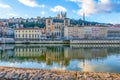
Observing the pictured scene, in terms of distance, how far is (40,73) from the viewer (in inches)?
85.3

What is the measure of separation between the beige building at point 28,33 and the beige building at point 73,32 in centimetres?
837

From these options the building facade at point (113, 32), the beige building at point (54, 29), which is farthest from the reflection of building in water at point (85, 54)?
the building facade at point (113, 32)

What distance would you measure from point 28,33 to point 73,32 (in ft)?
42.9

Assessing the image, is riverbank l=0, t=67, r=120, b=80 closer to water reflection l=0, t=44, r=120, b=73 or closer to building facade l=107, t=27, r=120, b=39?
water reflection l=0, t=44, r=120, b=73

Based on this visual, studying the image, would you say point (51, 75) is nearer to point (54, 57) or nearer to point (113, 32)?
point (54, 57)

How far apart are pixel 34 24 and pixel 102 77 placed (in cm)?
8265

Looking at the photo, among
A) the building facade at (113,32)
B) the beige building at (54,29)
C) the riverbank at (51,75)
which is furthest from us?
the building facade at (113,32)

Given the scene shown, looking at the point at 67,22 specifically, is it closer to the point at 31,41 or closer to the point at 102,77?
the point at 31,41

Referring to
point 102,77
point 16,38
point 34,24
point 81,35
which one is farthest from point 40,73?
point 34,24

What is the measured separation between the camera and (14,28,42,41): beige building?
63.6 meters

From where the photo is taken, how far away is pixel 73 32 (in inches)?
2709

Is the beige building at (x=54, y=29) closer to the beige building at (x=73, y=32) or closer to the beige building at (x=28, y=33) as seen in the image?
the beige building at (x=73, y=32)

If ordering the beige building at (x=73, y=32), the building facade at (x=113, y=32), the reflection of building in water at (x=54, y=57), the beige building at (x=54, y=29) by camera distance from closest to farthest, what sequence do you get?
1. the reflection of building in water at (x=54, y=57)
2. the beige building at (x=73, y=32)
3. the beige building at (x=54, y=29)
4. the building facade at (x=113, y=32)

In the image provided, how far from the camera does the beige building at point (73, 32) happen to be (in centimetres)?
6825
